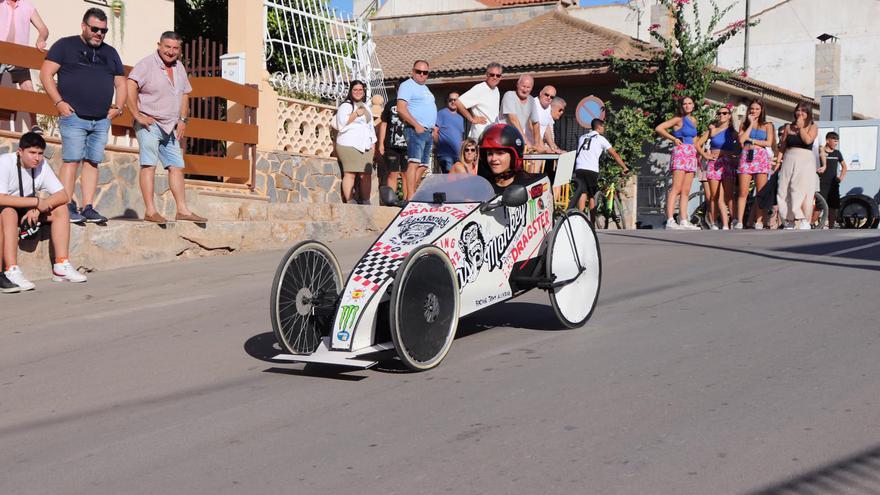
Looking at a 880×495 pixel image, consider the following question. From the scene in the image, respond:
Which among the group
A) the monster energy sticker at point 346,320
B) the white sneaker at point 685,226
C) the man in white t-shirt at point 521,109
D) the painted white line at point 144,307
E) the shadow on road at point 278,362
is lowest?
the shadow on road at point 278,362

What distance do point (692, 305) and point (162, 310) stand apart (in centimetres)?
438

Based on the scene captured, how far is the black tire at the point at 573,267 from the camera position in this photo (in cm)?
815

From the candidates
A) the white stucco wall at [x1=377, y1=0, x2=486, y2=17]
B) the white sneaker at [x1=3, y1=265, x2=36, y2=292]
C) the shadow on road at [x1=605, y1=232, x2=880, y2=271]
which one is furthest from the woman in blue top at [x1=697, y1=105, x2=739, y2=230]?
the white stucco wall at [x1=377, y1=0, x2=486, y2=17]

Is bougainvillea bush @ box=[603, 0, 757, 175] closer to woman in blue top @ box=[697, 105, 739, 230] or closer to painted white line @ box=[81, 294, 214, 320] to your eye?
woman in blue top @ box=[697, 105, 739, 230]

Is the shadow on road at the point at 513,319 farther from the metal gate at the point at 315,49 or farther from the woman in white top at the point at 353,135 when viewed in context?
the metal gate at the point at 315,49

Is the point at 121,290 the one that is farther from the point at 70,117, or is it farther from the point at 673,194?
the point at 673,194

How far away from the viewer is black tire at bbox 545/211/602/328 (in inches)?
321

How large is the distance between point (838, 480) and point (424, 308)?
8.95 ft

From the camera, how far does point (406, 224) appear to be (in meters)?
7.39

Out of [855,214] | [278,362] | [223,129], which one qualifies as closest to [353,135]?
[223,129]

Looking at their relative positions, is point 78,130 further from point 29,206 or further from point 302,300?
point 302,300

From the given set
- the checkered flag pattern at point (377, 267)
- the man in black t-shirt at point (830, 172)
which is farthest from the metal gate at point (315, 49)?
the checkered flag pattern at point (377, 267)

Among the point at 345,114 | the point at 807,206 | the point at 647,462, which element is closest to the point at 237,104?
the point at 345,114

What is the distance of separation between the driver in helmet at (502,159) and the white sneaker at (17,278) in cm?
462
